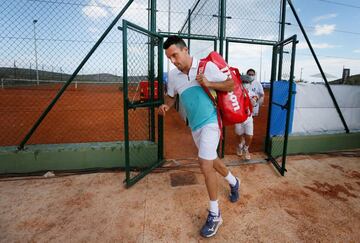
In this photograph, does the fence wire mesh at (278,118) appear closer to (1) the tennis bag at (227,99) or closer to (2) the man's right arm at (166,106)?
(1) the tennis bag at (227,99)

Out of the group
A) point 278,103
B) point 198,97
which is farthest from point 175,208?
point 278,103

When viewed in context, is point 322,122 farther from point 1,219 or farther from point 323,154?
point 1,219

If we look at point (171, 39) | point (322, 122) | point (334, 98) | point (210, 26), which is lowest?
point (322, 122)

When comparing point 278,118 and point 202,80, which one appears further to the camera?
point 278,118

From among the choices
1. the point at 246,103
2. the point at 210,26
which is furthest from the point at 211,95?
the point at 210,26

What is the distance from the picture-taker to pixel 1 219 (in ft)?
8.29

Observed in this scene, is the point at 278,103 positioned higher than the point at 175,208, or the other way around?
the point at 278,103

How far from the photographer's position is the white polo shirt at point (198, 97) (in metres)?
2.23

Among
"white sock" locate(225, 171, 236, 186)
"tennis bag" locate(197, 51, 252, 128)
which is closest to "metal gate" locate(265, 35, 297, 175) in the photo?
"white sock" locate(225, 171, 236, 186)

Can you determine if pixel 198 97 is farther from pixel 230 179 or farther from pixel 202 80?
pixel 230 179

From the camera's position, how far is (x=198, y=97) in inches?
90.5

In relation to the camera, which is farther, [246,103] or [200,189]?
[200,189]

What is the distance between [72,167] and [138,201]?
61.3 inches

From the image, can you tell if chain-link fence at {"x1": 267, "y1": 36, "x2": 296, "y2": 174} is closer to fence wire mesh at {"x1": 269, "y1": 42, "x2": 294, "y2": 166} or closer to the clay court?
fence wire mesh at {"x1": 269, "y1": 42, "x2": 294, "y2": 166}
